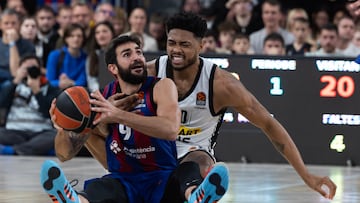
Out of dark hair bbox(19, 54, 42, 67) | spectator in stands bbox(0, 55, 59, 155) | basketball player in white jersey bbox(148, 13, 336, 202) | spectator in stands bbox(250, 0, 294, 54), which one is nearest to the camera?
basketball player in white jersey bbox(148, 13, 336, 202)

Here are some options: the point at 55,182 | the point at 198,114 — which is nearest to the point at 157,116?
the point at 55,182

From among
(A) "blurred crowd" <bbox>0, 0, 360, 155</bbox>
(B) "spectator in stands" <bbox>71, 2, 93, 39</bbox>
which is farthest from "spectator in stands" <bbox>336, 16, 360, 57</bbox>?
(B) "spectator in stands" <bbox>71, 2, 93, 39</bbox>

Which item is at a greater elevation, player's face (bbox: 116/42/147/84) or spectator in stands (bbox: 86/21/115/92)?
player's face (bbox: 116/42/147/84)

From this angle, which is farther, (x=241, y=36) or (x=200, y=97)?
(x=241, y=36)

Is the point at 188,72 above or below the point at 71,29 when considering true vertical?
above

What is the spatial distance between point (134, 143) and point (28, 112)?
773 centimetres

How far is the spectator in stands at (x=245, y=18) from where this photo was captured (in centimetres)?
1731

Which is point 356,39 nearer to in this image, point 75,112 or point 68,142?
point 68,142

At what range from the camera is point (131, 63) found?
7660 millimetres

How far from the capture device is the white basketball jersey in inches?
337

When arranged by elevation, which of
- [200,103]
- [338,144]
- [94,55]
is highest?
[200,103]

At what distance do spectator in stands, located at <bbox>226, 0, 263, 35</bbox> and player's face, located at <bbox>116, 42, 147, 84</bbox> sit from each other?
9527 mm

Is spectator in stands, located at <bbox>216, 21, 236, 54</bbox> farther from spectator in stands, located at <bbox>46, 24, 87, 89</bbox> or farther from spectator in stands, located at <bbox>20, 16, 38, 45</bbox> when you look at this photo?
spectator in stands, located at <bbox>20, 16, 38, 45</bbox>

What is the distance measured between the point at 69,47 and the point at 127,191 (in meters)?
8.46
